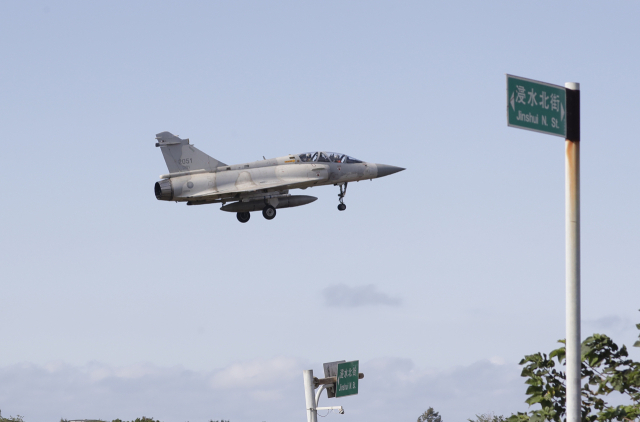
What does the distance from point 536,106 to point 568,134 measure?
2.30 ft

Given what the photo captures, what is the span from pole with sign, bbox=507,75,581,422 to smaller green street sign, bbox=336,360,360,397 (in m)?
9.25

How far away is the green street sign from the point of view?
1027 cm

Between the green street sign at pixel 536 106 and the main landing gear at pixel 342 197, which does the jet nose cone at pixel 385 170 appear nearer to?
the main landing gear at pixel 342 197

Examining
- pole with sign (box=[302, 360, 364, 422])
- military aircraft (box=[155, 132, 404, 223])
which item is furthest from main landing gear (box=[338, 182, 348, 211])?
pole with sign (box=[302, 360, 364, 422])

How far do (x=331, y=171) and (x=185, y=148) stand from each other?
821 cm

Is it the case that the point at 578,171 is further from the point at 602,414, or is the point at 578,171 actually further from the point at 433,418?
the point at 433,418

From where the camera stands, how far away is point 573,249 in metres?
10.5

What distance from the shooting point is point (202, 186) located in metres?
49.1

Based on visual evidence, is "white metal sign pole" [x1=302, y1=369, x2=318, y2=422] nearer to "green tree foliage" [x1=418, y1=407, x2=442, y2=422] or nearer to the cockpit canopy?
the cockpit canopy

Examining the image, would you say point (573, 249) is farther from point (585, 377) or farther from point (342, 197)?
point (342, 197)

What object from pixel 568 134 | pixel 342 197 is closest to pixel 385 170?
pixel 342 197

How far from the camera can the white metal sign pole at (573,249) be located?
10469mm

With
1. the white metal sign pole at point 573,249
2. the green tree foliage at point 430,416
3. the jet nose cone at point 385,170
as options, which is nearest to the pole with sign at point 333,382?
the white metal sign pole at point 573,249

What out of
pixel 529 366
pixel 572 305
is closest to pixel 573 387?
pixel 572 305
